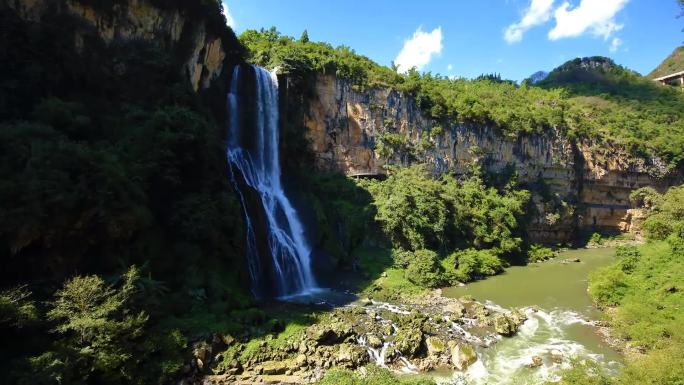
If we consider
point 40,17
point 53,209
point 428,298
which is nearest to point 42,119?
point 53,209

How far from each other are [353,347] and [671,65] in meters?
93.1

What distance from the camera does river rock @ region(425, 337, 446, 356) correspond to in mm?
13627

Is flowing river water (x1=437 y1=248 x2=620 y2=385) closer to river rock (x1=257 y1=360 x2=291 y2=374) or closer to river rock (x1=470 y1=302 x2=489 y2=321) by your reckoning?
river rock (x1=470 y1=302 x2=489 y2=321)

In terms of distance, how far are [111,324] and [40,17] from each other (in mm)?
14549

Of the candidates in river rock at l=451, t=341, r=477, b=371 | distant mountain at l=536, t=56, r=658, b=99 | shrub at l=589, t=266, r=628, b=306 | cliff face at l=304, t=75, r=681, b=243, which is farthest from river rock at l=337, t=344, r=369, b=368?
distant mountain at l=536, t=56, r=658, b=99

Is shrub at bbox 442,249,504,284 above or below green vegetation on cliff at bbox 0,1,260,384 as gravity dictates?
below

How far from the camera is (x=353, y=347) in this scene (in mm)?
13422

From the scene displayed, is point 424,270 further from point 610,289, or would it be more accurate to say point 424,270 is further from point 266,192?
point 266,192

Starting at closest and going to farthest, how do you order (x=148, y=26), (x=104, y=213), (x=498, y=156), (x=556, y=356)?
(x=104, y=213) < (x=556, y=356) < (x=148, y=26) < (x=498, y=156)

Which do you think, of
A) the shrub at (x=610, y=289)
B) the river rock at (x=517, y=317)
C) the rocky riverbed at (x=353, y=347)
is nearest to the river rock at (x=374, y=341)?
the rocky riverbed at (x=353, y=347)

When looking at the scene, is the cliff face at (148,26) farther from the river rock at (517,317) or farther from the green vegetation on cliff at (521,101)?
the river rock at (517,317)

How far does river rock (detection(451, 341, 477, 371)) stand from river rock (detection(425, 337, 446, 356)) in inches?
14.1

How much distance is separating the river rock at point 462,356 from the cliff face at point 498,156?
21006mm

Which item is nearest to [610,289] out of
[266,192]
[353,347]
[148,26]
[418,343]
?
[418,343]
